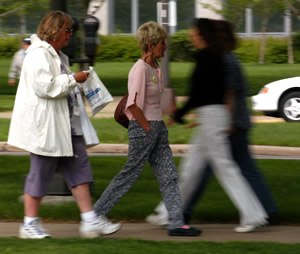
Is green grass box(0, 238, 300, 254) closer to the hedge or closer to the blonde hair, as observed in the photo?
the blonde hair

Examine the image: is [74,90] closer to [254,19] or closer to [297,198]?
[297,198]

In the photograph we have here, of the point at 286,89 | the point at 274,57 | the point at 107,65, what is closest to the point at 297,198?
the point at 286,89

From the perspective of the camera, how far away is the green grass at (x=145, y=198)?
677cm

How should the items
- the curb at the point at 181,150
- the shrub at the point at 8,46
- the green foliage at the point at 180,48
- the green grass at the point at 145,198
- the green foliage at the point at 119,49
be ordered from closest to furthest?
the green grass at the point at 145,198, the curb at the point at 181,150, the green foliage at the point at 180,48, the green foliage at the point at 119,49, the shrub at the point at 8,46

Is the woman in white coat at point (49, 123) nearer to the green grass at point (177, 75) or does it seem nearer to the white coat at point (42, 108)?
the white coat at point (42, 108)

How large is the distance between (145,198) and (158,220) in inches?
40.8

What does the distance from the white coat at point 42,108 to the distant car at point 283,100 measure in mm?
9924

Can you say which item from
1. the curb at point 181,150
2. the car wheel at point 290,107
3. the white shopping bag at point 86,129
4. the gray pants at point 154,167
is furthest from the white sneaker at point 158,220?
the car wheel at point 290,107

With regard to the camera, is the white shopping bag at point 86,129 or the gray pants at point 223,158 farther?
the gray pants at point 223,158

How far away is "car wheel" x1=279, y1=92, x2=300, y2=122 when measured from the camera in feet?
49.1


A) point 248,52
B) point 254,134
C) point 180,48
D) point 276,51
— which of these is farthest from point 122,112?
point 276,51

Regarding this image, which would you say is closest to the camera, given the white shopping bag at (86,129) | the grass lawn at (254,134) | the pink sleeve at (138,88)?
the white shopping bag at (86,129)

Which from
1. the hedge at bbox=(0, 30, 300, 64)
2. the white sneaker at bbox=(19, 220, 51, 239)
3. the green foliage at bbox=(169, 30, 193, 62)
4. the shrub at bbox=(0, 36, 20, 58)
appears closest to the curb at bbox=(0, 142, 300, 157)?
the white sneaker at bbox=(19, 220, 51, 239)

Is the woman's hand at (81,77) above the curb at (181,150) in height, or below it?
above
